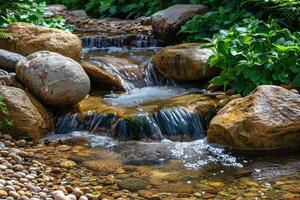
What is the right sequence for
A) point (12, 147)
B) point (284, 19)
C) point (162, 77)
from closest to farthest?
Result: 1. point (12, 147)
2. point (162, 77)
3. point (284, 19)

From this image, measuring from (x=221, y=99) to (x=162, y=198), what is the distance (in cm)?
263

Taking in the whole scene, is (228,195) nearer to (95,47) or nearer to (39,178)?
(39,178)

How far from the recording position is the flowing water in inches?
184

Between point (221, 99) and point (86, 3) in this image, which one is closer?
point (221, 99)

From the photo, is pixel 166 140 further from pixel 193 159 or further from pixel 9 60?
pixel 9 60

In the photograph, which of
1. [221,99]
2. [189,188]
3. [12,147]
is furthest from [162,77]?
[189,188]

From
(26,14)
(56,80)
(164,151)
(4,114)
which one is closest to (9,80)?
(56,80)

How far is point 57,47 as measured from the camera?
748 cm

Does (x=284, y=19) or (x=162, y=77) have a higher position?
(x=284, y=19)

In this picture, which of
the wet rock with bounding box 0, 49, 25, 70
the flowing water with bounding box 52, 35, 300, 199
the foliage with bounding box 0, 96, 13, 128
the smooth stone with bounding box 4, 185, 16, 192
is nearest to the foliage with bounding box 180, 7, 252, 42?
the flowing water with bounding box 52, 35, 300, 199

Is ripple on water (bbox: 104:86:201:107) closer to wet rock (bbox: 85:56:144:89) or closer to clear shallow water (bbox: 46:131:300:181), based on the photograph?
wet rock (bbox: 85:56:144:89)

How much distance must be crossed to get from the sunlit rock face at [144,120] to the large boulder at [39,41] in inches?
48.2

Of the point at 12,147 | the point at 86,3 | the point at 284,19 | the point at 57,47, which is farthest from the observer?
the point at 86,3

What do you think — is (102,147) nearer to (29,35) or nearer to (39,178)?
(39,178)
